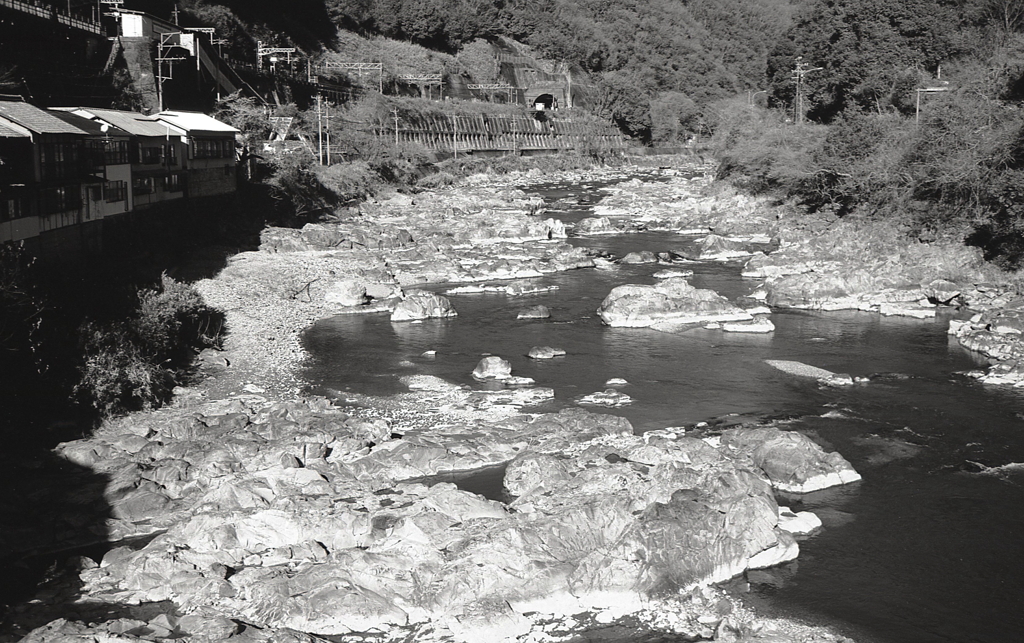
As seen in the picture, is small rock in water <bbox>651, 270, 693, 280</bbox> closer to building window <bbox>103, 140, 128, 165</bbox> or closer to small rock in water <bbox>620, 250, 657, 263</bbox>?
small rock in water <bbox>620, 250, 657, 263</bbox>

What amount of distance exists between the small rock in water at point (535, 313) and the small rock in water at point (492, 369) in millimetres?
5716

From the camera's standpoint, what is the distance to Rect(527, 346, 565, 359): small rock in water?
2348 centimetres

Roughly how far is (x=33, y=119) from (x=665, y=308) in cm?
1738

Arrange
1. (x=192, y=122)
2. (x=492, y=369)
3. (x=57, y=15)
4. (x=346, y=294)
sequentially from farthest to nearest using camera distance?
1. (x=57, y=15)
2. (x=192, y=122)
3. (x=346, y=294)
4. (x=492, y=369)

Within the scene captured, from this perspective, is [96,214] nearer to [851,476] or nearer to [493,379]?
[493,379]

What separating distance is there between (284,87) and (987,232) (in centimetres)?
4883

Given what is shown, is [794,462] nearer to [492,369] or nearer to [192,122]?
[492,369]

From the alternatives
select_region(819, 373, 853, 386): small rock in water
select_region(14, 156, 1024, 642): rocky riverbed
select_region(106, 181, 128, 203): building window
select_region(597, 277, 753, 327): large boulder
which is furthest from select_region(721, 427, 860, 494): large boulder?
select_region(106, 181, 128, 203): building window

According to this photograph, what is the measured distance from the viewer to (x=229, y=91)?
53281 mm

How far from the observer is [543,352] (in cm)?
2358

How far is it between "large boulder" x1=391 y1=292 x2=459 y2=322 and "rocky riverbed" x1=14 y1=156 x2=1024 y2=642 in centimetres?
318

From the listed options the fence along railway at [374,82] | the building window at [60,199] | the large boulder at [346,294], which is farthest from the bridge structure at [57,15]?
the large boulder at [346,294]

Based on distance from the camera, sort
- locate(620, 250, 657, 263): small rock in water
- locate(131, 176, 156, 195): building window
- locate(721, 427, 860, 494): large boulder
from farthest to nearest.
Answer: locate(620, 250, 657, 263): small rock in water → locate(131, 176, 156, 195): building window → locate(721, 427, 860, 494): large boulder

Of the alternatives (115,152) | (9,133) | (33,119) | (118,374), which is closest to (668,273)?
(115,152)
